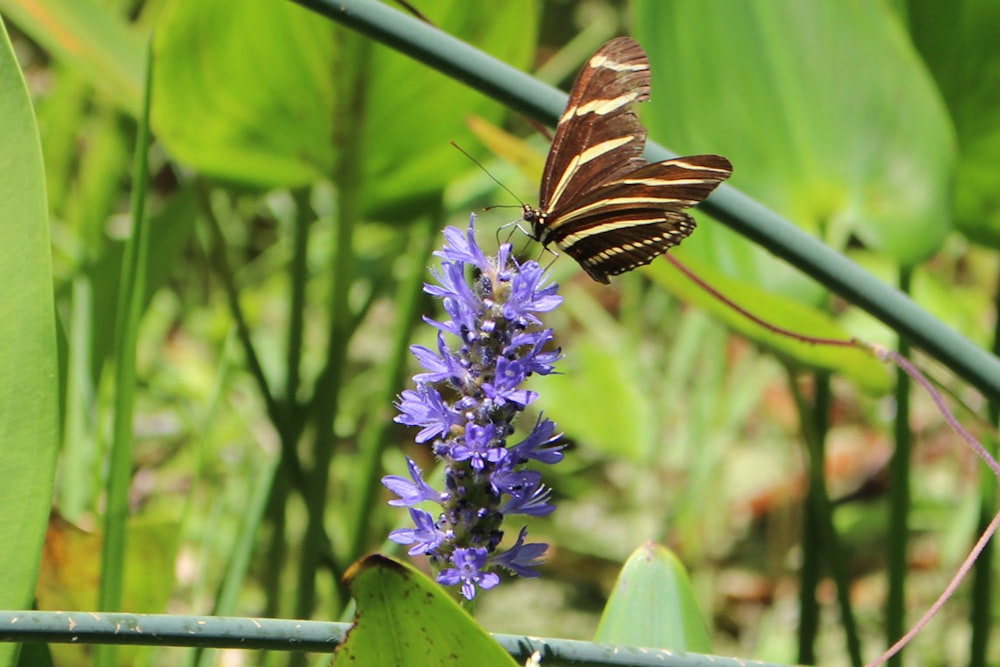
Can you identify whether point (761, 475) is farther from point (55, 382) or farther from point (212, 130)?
point (55, 382)

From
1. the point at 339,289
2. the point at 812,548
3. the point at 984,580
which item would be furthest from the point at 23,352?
the point at 984,580

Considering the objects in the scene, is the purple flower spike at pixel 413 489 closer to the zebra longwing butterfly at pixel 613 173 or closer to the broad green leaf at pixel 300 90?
the zebra longwing butterfly at pixel 613 173

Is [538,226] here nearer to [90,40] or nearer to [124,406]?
[124,406]

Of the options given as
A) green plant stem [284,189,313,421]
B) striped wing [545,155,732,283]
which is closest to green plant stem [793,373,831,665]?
striped wing [545,155,732,283]

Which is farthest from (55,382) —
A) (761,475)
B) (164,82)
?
(761,475)

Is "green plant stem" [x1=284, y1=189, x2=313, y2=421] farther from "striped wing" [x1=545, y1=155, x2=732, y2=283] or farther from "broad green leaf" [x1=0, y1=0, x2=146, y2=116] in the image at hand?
"striped wing" [x1=545, y1=155, x2=732, y2=283]

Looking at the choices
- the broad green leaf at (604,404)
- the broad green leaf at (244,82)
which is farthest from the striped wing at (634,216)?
the broad green leaf at (604,404)
